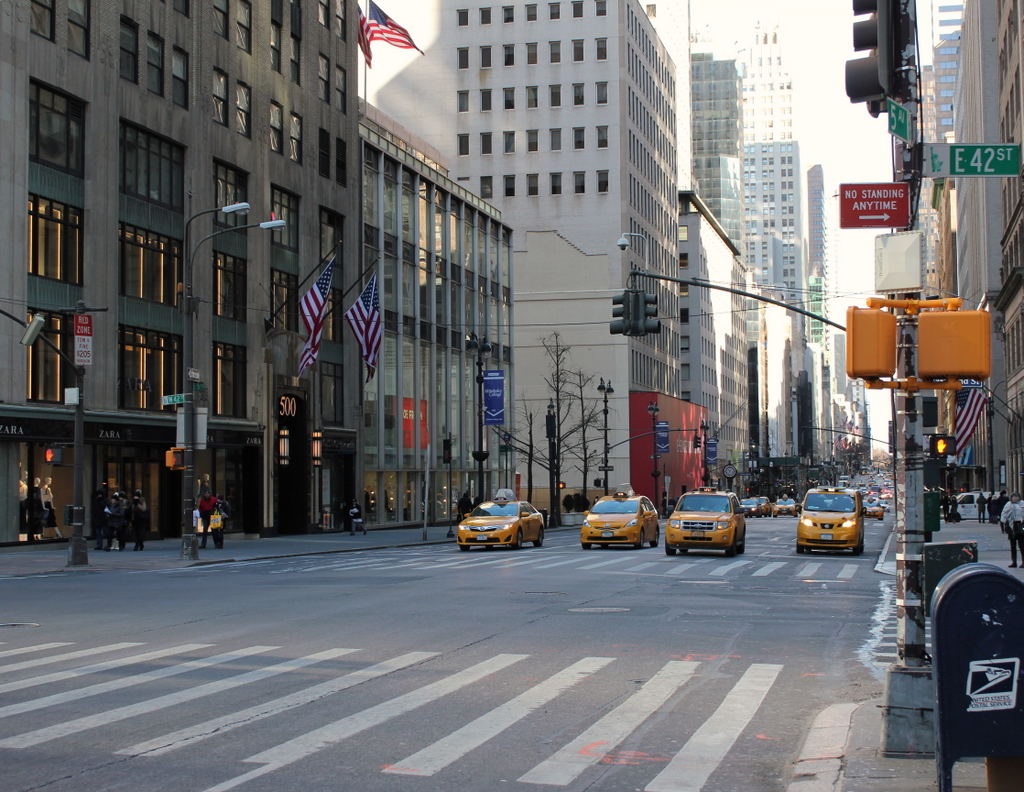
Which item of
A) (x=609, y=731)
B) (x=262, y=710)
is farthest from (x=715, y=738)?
(x=262, y=710)

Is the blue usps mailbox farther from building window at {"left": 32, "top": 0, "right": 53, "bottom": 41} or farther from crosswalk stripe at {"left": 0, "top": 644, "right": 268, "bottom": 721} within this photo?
building window at {"left": 32, "top": 0, "right": 53, "bottom": 41}

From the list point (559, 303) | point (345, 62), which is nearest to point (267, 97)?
point (345, 62)

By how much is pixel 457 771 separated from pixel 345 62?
50797mm

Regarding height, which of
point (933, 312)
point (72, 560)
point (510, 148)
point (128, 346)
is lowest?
point (72, 560)

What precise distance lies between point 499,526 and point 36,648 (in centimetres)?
2348

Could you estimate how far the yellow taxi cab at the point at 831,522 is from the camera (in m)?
33.7

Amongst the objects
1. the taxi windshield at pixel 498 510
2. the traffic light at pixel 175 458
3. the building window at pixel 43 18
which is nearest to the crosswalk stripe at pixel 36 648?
the traffic light at pixel 175 458

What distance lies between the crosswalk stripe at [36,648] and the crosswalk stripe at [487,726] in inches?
233

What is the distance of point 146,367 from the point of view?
39906mm

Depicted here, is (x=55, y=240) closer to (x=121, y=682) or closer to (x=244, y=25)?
(x=244, y=25)

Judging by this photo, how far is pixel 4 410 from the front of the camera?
108 ft

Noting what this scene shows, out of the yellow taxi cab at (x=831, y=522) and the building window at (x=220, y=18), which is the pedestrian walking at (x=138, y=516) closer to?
the building window at (x=220, y=18)

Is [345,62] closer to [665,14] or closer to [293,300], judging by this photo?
[293,300]

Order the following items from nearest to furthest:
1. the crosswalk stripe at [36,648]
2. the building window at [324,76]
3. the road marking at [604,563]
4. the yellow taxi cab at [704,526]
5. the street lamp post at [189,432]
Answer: the crosswalk stripe at [36,648]
the road marking at [604,563]
the street lamp post at [189,432]
the yellow taxi cab at [704,526]
the building window at [324,76]
